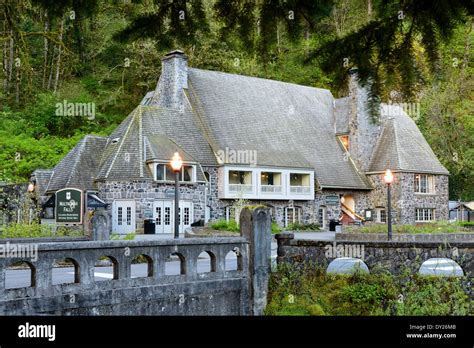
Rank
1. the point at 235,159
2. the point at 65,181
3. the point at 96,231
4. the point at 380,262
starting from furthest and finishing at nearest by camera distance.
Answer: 1. the point at 235,159
2. the point at 65,181
3. the point at 96,231
4. the point at 380,262

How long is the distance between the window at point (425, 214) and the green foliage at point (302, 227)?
29.8 feet

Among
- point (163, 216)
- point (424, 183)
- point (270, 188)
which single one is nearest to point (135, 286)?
point (163, 216)

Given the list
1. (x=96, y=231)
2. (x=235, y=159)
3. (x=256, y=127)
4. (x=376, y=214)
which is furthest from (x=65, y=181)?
(x=376, y=214)

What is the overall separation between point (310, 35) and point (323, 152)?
37.0 meters

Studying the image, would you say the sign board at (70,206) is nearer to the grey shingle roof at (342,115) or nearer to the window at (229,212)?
the window at (229,212)

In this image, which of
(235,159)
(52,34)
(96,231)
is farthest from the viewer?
(235,159)

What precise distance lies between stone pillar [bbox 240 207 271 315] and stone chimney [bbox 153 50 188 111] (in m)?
24.7

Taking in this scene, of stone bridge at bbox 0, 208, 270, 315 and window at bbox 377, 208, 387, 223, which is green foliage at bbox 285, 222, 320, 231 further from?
stone bridge at bbox 0, 208, 270, 315

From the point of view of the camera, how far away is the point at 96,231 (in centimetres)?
1780

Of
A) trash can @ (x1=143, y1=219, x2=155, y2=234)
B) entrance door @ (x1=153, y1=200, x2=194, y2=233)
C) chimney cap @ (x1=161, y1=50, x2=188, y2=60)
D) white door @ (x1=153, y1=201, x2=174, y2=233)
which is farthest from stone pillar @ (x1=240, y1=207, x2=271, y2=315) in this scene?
chimney cap @ (x1=161, y1=50, x2=188, y2=60)

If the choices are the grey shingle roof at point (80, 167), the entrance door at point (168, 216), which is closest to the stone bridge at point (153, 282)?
the entrance door at point (168, 216)

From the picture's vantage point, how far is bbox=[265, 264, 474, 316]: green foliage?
42.7 feet

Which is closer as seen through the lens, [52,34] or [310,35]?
[310,35]

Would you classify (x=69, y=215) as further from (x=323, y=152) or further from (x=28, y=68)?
(x=323, y=152)
